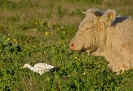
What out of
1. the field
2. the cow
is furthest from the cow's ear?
the field

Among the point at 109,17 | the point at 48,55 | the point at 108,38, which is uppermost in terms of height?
the point at 109,17

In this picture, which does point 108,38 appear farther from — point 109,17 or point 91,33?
point 109,17

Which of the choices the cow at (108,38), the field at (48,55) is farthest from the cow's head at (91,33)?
the field at (48,55)

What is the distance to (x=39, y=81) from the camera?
8836mm

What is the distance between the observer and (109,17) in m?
9.52

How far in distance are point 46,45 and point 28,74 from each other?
10.7ft

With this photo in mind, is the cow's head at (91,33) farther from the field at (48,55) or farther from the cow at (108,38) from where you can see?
the field at (48,55)

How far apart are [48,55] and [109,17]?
2207 mm

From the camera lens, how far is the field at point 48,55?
8570 millimetres

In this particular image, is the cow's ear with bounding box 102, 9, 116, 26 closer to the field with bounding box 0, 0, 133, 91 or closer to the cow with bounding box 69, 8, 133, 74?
the cow with bounding box 69, 8, 133, 74

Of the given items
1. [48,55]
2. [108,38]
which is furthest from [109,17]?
[48,55]

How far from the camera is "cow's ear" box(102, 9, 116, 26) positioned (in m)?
9.45

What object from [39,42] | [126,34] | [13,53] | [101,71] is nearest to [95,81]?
[101,71]

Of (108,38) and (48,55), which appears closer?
(108,38)
